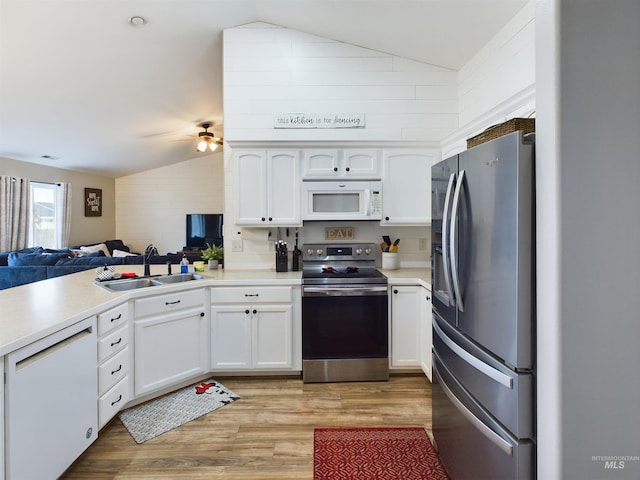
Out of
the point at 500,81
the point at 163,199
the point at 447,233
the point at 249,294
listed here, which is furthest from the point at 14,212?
the point at 500,81

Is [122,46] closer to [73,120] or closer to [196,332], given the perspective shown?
[73,120]

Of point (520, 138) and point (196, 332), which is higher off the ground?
point (520, 138)

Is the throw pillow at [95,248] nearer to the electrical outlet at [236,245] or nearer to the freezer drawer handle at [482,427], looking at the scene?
the electrical outlet at [236,245]

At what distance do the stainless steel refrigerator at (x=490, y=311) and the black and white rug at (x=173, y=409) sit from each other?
161cm

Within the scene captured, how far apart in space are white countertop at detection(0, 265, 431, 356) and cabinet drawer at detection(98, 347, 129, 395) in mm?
337

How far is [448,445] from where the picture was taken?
67.3 inches

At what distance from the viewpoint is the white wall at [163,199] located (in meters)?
7.63

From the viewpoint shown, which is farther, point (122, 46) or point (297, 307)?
point (122, 46)

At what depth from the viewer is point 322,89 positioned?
132 inches

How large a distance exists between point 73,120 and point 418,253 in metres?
4.44

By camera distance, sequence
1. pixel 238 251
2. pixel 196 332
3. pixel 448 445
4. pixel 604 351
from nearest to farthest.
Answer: pixel 604 351, pixel 448 445, pixel 196 332, pixel 238 251

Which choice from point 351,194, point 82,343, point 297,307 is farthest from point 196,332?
point 351,194

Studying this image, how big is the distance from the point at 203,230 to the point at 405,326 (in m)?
5.52

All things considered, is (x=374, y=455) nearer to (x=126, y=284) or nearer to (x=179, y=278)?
(x=179, y=278)
